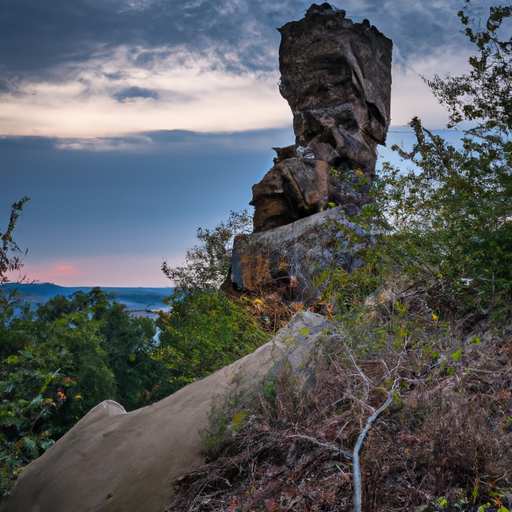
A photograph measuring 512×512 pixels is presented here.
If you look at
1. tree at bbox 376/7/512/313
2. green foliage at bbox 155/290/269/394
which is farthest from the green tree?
tree at bbox 376/7/512/313

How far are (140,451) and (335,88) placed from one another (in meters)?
12.6

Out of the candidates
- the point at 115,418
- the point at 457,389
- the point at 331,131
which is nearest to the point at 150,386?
the point at 331,131

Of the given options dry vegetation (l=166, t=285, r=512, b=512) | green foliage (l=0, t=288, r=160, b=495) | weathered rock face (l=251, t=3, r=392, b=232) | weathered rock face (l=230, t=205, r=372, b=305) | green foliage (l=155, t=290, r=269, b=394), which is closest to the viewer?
dry vegetation (l=166, t=285, r=512, b=512)

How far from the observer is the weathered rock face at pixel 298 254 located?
10.0 m

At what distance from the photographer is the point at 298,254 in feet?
35.3

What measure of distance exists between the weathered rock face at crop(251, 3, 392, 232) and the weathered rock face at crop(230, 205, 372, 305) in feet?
7.45

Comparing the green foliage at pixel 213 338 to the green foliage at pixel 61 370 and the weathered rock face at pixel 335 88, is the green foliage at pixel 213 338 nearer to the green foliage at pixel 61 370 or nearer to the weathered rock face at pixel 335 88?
the green foliage at pixel 61 370

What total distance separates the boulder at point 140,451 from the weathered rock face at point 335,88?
28.8 feet

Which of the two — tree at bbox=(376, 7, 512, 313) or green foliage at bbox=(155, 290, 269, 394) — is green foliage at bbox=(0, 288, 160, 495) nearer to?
green foliage at bbox=(155, 290, 269, 394)

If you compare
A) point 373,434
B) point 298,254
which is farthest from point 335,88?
point 373,434

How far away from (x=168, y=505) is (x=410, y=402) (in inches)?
79.4

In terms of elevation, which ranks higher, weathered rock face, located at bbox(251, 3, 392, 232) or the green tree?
weathered rock face, located at bbox(251, 3, 392, 232)

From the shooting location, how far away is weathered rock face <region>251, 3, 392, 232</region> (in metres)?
15.0

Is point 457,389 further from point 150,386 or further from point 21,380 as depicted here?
point 150,386
